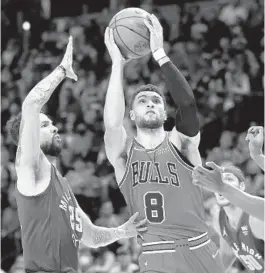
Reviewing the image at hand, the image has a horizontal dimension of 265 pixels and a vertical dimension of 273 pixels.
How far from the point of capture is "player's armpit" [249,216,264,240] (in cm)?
635

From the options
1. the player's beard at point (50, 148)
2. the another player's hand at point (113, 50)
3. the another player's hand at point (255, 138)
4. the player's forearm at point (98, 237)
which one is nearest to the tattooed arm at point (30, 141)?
the player's beard at point (50, 148)

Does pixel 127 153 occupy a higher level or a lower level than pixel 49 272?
higher

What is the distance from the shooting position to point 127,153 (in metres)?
5.47

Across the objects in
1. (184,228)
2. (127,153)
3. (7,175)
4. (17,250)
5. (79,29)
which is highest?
(79,29)

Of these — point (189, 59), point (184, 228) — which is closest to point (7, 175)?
point (189, 59)

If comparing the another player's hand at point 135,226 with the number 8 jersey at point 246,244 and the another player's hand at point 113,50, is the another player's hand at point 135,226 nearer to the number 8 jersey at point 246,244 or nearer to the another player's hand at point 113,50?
the another player's hand at point 113,50

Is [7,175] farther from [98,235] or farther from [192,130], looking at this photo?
[192,130]

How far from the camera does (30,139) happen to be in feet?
16.7

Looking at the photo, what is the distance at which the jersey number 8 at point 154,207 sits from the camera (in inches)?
205

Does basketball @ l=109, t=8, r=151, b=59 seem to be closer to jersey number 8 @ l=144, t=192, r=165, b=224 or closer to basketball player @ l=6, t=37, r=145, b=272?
basketball player @ l=6, t=37, r=145, b=272

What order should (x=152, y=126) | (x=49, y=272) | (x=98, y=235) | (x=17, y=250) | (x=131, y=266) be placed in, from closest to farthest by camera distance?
Answer: (x=49, y=272) → (x=152, y=126) → (x=98, y=235) → (x=131, y=266) → (x=17, y=250)

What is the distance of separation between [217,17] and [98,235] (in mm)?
8069

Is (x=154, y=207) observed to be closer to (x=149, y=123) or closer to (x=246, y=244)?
(x=149, y=123)

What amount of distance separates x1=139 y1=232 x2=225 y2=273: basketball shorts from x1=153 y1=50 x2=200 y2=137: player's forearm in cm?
81
